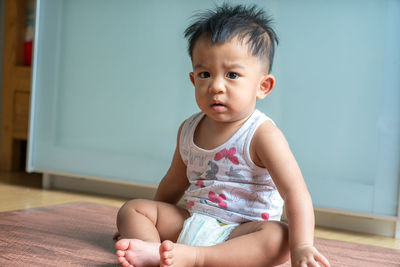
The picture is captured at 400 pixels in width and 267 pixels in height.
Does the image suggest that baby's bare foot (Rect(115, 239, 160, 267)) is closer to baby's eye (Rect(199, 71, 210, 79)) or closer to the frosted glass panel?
baby's eye (Rect(199, 71, 210, 79))

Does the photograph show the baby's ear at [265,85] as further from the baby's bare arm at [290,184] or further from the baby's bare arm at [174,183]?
the baby's bare arm at [174,183]

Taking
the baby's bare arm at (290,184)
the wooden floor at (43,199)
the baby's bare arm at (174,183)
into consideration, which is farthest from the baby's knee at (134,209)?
the wooden floor at (43,199)

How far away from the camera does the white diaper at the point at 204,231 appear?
0.85 meters

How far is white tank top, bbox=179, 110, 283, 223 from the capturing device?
2.91 ft

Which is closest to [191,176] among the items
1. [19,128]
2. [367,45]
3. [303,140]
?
[303,140]

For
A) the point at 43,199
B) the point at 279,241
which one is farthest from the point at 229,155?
the point at 43,199

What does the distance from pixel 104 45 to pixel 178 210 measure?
74 centimetres

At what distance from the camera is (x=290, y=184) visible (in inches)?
32.0

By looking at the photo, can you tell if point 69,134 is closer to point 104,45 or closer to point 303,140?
point 104,45

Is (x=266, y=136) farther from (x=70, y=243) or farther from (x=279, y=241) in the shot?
(x=70, y=243)

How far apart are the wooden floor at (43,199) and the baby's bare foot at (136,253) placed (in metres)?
0.59

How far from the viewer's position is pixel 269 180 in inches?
35.2

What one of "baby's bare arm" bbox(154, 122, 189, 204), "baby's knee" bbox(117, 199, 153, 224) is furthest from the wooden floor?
"baby's knee" bbox(117, 199, 153, 224)

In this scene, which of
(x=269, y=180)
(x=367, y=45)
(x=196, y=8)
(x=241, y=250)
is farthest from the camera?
(x=196, y=8)
